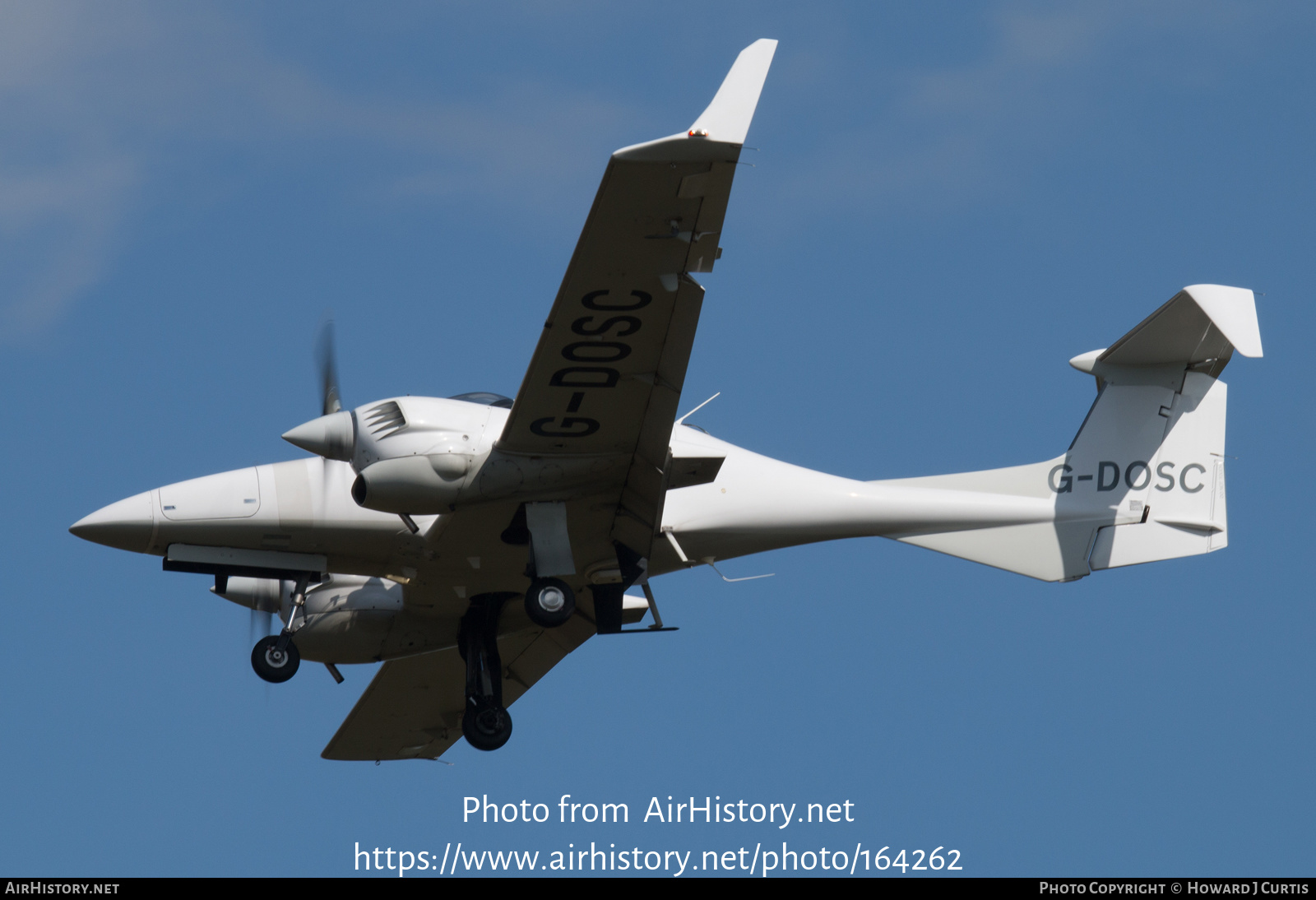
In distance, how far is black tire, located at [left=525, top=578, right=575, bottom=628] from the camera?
18.8 metres

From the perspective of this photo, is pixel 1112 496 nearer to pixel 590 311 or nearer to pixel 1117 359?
pixel 1117 359

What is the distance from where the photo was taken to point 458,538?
1986cm

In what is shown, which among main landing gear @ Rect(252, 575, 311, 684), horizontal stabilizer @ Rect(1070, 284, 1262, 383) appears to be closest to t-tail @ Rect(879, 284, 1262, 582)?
horizontal stabilizer @ Rect(1070, 284, 1262, 383)

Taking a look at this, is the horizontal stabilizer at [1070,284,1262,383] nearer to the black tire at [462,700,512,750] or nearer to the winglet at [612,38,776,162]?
the winglet at [612,38,776,162]

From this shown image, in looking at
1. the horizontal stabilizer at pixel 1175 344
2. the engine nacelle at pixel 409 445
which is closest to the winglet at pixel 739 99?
the engine nacelle at pixel 409 445

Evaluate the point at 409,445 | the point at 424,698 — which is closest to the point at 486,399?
the point at 409,445

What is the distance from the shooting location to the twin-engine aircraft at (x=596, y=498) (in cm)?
1667

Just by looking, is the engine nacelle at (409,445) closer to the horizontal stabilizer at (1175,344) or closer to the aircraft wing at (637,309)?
the aircraft wing at (637,309)

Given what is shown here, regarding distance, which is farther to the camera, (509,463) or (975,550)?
(975,550)

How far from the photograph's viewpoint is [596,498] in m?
19.2

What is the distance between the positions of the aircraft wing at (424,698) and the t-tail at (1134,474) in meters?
6.32

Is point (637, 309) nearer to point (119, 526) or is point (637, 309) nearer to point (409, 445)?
point (409, 445)

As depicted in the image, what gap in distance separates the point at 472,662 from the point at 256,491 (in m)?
3.95

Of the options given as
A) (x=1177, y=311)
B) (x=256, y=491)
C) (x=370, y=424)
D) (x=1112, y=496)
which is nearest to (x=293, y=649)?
(x=256, y=491)
